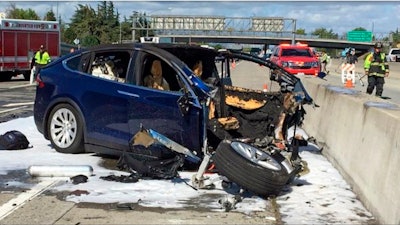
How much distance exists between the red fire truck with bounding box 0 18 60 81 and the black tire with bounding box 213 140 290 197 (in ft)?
77.3

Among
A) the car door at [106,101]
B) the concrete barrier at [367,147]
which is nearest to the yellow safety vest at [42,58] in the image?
the car door at [106,101]

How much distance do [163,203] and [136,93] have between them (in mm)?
1956

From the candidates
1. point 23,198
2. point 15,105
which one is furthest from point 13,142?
point 15,105

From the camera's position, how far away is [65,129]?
26.2 feet

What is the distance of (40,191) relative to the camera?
614cm

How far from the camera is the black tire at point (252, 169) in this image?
574 cm

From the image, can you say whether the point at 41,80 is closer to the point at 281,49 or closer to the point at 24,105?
the point at 24,105

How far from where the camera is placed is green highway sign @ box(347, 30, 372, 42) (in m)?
112

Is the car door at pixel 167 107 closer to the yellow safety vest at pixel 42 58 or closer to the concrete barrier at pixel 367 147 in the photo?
the concrete barrier at pixel 367 147

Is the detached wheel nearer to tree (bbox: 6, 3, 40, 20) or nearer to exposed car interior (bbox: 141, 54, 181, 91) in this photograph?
exposed car interior (bbox: 141, 54, 181, 91)

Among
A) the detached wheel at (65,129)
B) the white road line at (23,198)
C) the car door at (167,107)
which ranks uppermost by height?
the car door at (167,107)

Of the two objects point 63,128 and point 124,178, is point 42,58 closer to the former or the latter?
point 63,128

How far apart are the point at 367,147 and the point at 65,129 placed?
4245 millimetres

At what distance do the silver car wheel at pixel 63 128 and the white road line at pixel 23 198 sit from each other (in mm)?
1423
